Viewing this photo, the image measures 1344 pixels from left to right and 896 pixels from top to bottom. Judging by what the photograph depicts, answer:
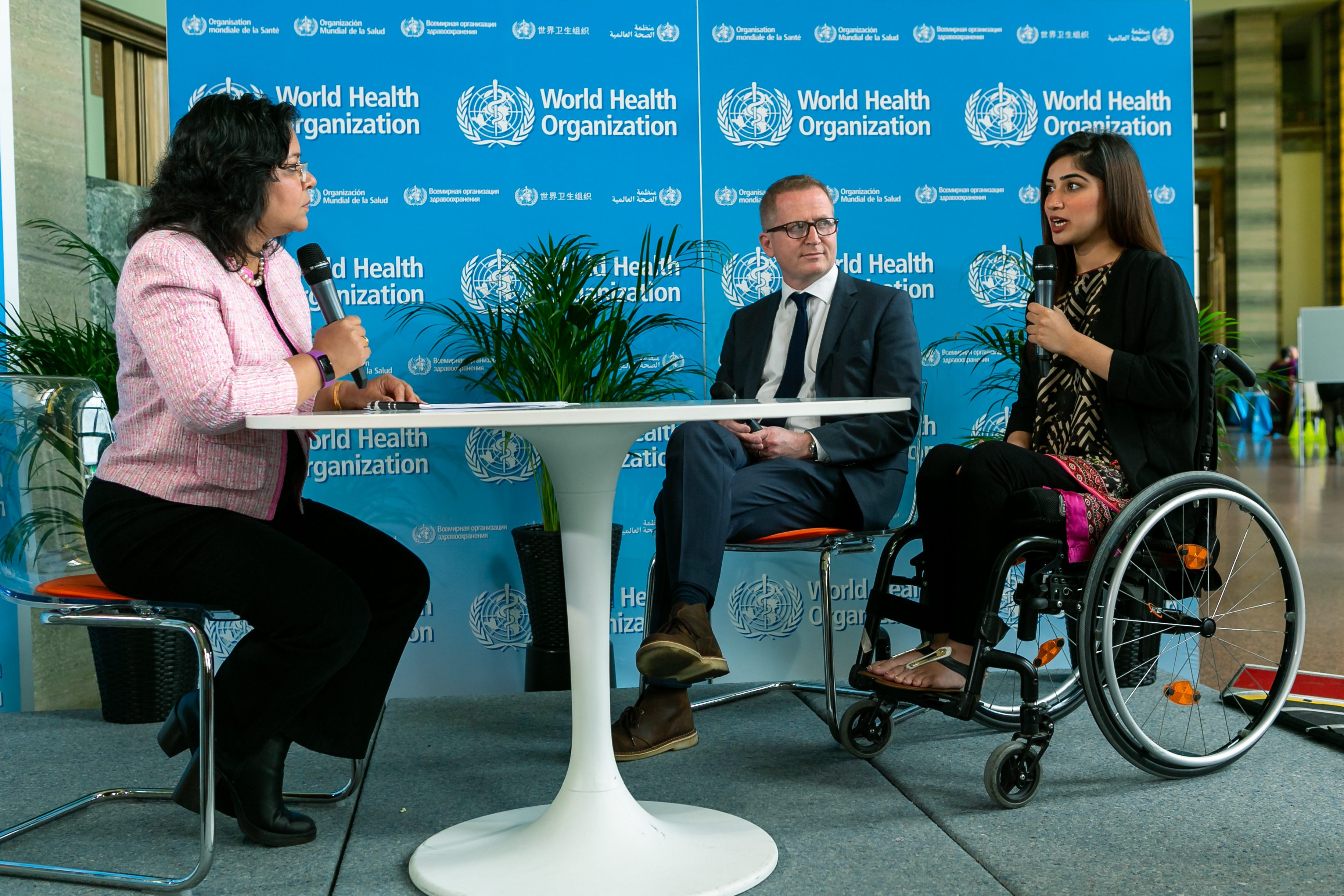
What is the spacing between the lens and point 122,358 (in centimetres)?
191

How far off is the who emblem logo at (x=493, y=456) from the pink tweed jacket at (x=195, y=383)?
1.34 meters

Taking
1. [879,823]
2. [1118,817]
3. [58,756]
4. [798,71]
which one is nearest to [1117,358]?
[1118,817]

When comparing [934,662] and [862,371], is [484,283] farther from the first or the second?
[934,662]

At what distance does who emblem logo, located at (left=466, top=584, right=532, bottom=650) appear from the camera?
134 inches

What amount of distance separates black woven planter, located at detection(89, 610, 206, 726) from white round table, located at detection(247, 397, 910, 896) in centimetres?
138

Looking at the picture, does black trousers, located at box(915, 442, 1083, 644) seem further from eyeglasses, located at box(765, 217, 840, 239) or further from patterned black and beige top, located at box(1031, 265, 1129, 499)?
eyeglasses, located at box(765, 217, 840, 239)

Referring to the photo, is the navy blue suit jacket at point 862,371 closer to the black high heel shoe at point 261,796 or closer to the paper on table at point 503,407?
the paper on table at point 503,407

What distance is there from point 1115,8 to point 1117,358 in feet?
5.73

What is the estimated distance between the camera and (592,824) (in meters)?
1.88

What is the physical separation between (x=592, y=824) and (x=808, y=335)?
1.57 meters

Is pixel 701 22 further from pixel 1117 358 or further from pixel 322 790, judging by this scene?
pixel 322 790

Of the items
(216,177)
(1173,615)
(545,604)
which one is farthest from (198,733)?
(1173,615)

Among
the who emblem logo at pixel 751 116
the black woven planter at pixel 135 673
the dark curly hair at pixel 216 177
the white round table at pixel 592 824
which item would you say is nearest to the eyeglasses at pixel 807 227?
the who emblem logo at pixel 751 116

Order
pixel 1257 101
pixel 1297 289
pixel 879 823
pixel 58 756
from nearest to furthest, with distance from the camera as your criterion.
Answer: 1. pixel 879 823
2. pixel 58 756
3. pixel 1257 101
4. pixel 1297 289
